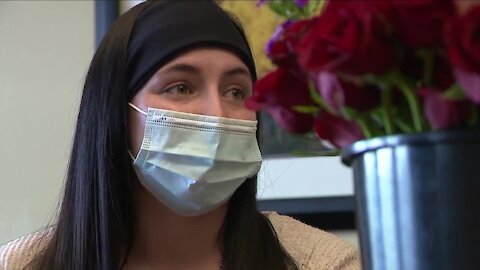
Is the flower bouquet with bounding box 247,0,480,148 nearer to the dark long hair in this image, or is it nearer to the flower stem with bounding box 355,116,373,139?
the flower stem with bounding box 355,116,373,139

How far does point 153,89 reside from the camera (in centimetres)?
94

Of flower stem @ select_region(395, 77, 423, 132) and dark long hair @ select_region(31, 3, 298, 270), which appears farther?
dark long hair @ select_region(31, 3, 298, 270)

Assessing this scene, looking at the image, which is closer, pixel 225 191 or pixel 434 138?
pixel 434 138

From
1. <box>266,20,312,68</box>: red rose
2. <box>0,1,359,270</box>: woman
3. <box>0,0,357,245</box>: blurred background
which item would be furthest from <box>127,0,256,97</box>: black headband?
<box>266,20,312,68</box>: red rose

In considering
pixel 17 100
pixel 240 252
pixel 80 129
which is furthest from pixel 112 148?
pixel 17 100

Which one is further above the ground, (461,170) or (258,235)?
(461,170)

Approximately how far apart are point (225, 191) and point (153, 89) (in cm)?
16

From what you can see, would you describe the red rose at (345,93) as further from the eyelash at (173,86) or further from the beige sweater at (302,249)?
the beige sweater at (302,249)

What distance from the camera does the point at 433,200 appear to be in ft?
1.11

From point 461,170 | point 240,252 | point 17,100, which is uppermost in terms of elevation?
point 17,100

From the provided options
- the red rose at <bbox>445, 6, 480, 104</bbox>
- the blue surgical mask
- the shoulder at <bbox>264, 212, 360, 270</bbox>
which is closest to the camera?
the red rose at <bbox>445, 6, 480, 104</bbox>

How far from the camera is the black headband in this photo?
3.06 ft

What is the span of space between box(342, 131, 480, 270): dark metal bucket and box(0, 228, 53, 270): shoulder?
80cm

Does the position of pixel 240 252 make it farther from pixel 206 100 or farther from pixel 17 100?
pixel 17 100
